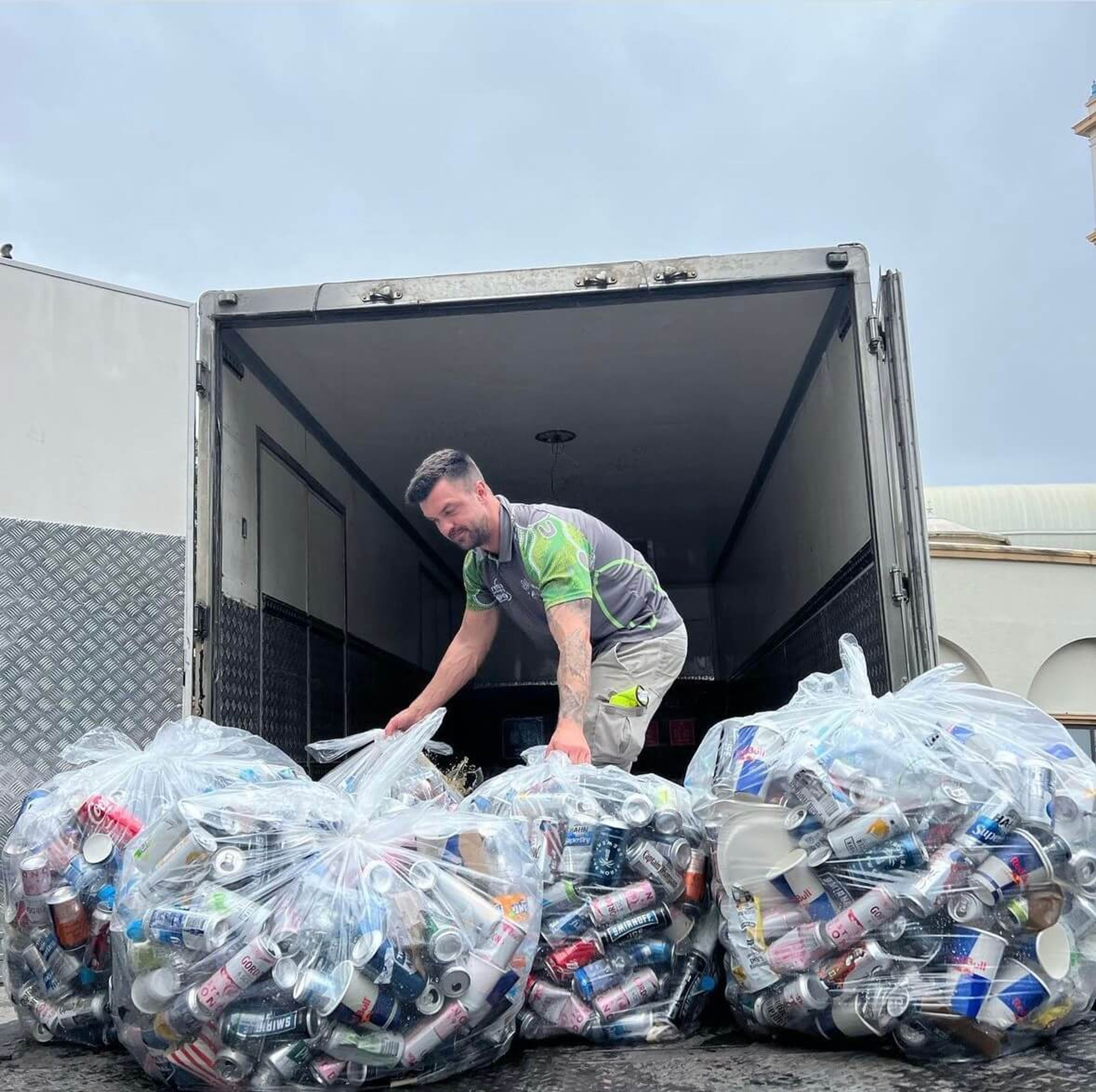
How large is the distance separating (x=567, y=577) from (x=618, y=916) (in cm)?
107

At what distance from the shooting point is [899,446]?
3639mm

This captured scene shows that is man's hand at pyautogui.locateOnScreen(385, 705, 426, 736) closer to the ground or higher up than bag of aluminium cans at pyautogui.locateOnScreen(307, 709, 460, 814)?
higher up

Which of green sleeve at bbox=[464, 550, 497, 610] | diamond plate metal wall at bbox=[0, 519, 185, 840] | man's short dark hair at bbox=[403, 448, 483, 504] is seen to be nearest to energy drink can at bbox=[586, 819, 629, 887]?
man's short dark hair at bbox=[403, 448, 483, 504]

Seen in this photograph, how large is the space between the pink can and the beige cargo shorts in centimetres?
129

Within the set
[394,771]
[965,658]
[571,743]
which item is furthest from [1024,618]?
[394,771]

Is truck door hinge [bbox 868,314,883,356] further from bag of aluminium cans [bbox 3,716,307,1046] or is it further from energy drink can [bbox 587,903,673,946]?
bag of aluminium cans [bbox 3,716,307,1046]

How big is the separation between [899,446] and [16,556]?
2.87 metres

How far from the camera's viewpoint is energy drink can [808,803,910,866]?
2037mm

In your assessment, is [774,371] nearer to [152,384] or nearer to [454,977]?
[152,384]

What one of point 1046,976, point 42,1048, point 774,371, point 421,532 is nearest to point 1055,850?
point 1046,976

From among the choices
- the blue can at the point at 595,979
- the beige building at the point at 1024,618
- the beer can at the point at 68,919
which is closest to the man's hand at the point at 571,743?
the blue can at the point at 595,979

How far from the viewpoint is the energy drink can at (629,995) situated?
7.09 ft

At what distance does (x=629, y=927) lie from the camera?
2193 millimetres

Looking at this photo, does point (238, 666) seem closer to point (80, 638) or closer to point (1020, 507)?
point (80, 638)
